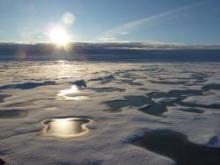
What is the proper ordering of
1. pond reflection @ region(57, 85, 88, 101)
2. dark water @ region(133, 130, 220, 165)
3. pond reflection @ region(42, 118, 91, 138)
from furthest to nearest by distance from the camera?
pond reflection @ region(57, 85, 88, 101)
pond reflection @ region(42, 118, 91, 138)
dark water @ region(133, 130, 220, 165)

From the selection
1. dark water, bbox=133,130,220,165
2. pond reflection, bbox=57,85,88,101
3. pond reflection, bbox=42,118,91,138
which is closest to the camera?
dark water, bbox=133,130,220,165

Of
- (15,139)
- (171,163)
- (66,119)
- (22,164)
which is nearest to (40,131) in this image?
(15,139)

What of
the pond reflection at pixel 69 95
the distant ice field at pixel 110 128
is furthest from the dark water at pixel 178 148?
the pond reflection at pixel 69 95

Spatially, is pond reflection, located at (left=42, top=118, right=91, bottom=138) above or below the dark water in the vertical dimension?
below

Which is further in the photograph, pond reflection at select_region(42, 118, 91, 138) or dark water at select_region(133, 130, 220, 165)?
pond reflection at select_region(42, 118, 91, 138)

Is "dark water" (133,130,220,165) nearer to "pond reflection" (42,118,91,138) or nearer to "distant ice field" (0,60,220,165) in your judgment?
"distant ice field" (0,60,220,165)

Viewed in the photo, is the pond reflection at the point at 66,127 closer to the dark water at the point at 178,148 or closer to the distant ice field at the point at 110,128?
the distant ice field at the point at 110,128

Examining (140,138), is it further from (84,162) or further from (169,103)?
(169,103)

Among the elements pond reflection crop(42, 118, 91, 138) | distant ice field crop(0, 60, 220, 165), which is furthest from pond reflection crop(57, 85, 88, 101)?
pond reflection crop(42, 118, 91, 138)

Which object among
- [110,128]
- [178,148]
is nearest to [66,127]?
[110,128]
